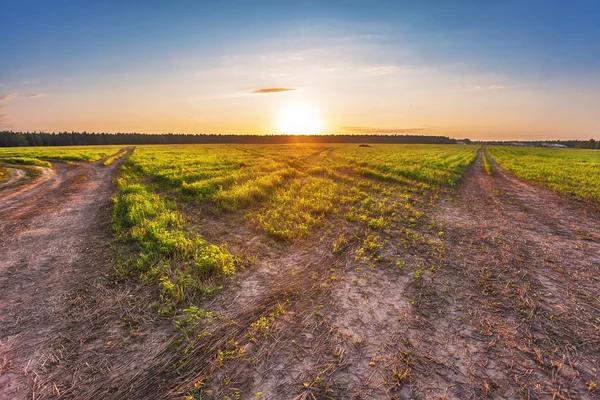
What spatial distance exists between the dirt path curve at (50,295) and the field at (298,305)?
3 centimetres

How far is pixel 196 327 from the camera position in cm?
474

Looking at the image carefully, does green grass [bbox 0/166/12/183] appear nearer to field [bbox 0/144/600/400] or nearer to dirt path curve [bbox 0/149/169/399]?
dirt path curve [bbox 0/149/169/399]

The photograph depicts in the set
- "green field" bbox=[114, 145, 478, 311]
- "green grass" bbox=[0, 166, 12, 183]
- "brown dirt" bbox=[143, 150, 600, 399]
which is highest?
"green grass" bbox=[0, 166, 12, 183]

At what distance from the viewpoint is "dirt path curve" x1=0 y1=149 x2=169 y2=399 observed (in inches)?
152

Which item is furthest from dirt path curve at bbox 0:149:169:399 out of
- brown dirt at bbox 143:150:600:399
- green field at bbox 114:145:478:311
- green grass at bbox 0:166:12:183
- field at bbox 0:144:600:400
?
green grass at bbox 0:166:12:183

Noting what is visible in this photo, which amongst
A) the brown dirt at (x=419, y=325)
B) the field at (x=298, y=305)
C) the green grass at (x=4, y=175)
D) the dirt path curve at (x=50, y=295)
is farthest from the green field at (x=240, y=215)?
the green grass at (x=4, y=175)

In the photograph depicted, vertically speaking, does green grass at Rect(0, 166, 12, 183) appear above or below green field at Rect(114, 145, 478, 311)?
above

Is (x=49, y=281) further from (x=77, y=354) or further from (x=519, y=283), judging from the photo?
(x=519, y=283)

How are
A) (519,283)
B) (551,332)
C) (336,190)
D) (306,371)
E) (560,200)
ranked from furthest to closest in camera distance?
(336,190), (560,200), (519,283), (551,332), (306,371)

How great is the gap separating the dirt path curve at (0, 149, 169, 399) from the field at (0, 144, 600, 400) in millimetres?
30

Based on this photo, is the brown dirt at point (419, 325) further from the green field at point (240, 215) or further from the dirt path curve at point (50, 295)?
the dirt path curve at point (50, 295)

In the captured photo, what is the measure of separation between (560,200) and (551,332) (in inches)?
535

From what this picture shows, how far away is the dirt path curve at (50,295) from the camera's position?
387 cm

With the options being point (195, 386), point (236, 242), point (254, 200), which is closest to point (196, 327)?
point (195, 386)
